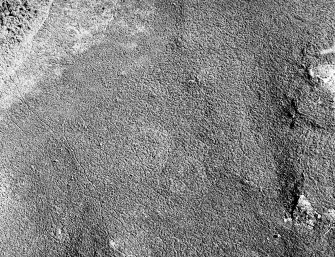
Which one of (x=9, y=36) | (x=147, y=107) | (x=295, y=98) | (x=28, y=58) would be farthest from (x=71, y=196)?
(x=295, y=98)

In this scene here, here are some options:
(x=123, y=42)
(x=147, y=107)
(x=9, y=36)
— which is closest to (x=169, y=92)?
(x=147, y=107)

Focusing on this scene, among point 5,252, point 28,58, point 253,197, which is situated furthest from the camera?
point 28,58

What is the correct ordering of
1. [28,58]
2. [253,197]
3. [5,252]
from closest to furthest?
[253,197], [5,252], [28,58]

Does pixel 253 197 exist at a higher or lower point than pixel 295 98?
lower

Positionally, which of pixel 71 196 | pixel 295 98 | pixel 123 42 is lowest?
pixel 71 196

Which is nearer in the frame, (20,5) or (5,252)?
(5,252)

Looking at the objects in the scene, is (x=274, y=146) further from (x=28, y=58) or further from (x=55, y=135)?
(x=28, y=58)

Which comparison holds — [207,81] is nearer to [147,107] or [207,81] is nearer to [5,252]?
[147,107]
